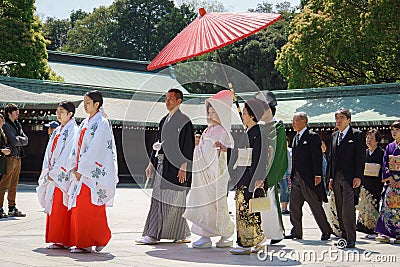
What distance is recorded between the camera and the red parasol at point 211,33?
635cm

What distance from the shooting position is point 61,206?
6.91 metres

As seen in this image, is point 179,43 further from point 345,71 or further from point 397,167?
point 345,71

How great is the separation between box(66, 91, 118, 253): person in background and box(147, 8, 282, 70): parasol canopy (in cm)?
92

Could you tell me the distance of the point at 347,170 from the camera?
24.6 ft

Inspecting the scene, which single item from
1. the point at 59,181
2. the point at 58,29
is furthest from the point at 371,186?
the point at 58,29

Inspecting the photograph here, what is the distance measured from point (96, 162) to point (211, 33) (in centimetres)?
184

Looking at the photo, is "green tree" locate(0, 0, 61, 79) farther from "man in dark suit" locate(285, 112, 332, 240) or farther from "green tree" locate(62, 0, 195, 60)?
"green tree" locate(62, 0, 195, 60)

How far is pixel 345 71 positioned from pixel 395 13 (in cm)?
617

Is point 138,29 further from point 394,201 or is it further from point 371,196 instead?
point 394,201

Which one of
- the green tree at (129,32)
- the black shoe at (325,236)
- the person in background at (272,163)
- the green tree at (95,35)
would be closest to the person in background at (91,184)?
the person in background at (272,163)

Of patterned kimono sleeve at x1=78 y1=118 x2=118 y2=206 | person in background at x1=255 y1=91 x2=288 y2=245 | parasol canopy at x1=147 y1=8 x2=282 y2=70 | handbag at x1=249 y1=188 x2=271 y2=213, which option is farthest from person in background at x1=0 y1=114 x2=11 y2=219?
handbag at x1=249 y1=188 x2=271 y2=213

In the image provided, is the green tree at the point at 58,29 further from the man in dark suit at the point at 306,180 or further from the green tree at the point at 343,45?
the man in dark suit at the point at 306,180

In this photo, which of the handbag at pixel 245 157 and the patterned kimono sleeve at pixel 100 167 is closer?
the patterned kimono sleeve at pixel 100 167

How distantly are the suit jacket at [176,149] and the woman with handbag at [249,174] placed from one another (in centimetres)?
85
